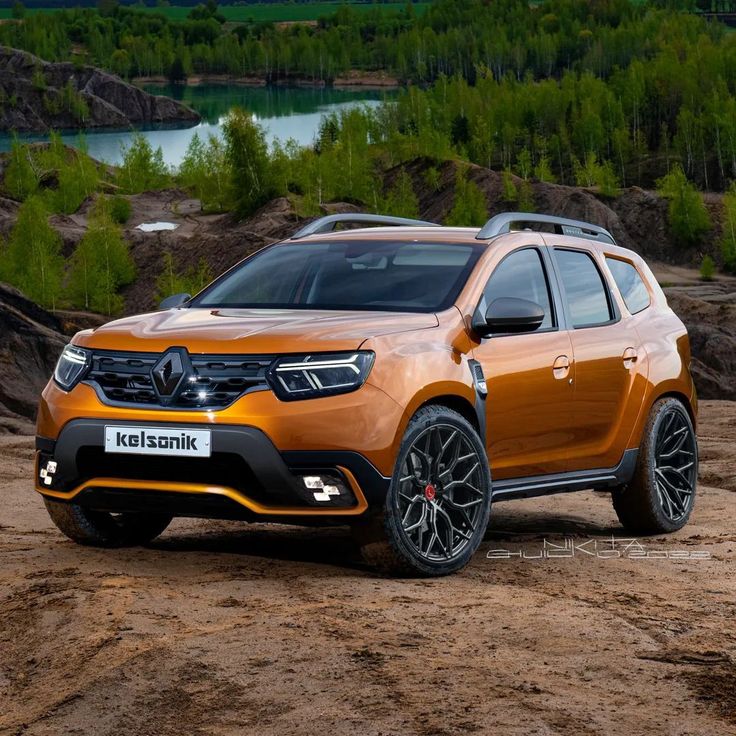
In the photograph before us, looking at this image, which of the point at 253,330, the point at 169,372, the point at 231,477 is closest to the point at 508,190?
the point at 253,330

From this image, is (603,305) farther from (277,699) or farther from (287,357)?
(277,699)

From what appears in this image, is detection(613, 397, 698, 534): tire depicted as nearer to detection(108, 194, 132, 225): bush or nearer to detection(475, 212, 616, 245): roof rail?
detection(475, 212, 616, 245): roof rail

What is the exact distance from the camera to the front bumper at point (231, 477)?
22.6ft

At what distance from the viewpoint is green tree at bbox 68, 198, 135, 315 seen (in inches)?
1961

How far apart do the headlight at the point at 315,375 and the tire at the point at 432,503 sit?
39 centimetres

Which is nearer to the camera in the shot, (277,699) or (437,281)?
(277,699)

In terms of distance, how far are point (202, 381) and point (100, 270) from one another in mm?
44554

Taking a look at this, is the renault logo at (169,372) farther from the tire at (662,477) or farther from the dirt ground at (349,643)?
the tire at (662,477)

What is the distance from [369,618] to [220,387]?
4.48 ft

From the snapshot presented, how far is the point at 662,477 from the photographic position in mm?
9625

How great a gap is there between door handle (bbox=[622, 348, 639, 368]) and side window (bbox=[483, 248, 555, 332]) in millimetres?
739

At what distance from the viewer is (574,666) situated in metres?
5.48

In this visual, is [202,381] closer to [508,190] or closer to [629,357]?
[629,357]

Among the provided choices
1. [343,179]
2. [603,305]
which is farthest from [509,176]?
[603,305]
